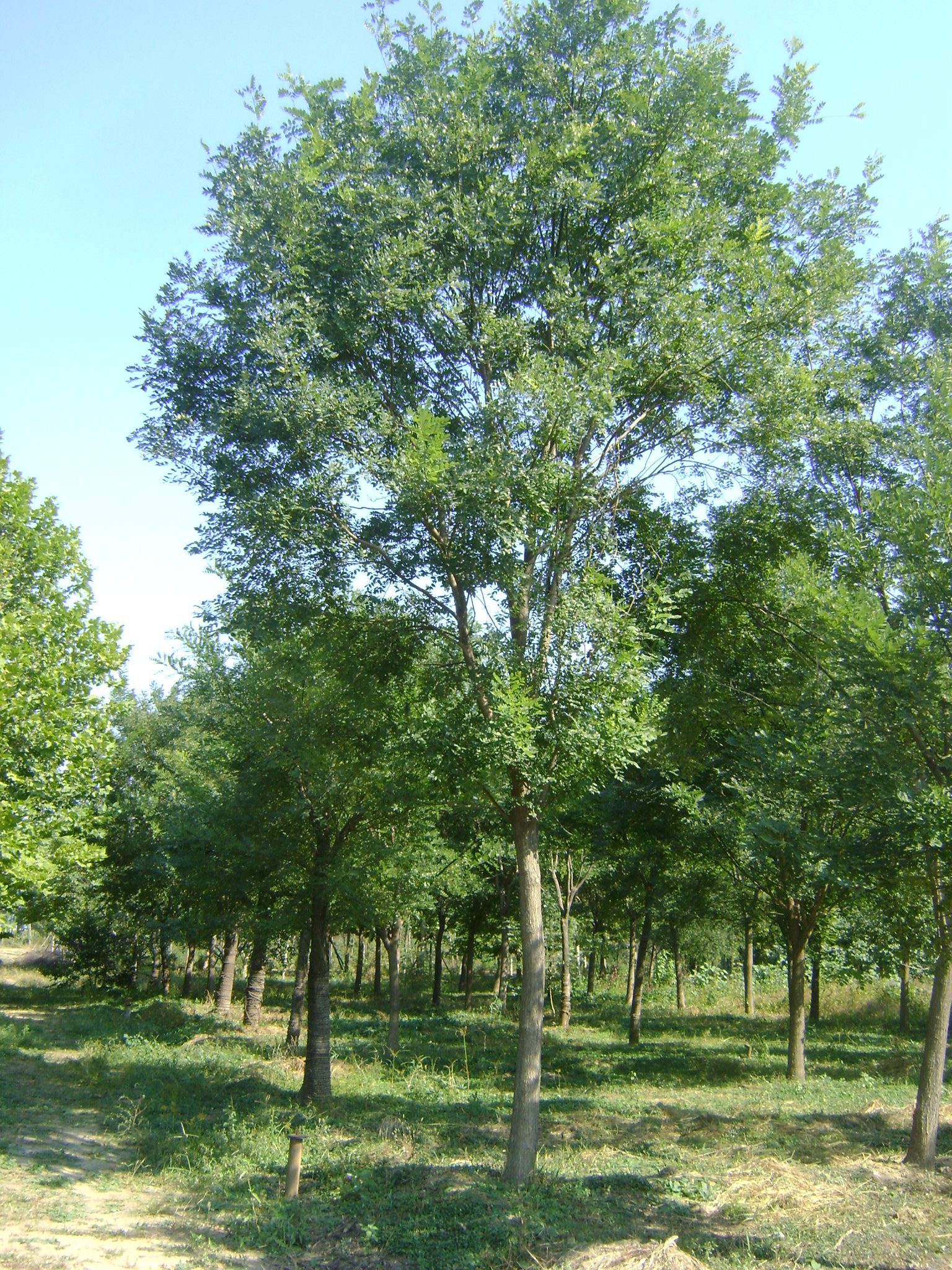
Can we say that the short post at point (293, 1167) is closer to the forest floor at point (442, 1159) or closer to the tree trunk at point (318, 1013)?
the forest floor at point (442, 1159)

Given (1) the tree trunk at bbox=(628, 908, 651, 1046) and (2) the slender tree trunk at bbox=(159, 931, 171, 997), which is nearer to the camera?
(1) the tree trunk at bbox=(628, 908, 651, 1046)

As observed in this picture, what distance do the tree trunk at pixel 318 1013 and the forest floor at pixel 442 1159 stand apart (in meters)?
0.53

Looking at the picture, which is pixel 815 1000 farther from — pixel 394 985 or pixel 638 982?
pixel 394 985

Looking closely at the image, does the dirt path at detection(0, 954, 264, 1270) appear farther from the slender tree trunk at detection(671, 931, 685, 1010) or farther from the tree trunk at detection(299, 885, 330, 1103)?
the slender tree trunk at detection(671, 931, 685, 1010)

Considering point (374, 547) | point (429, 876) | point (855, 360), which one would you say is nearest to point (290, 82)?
point (374, 547)

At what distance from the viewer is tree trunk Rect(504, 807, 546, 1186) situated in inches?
402

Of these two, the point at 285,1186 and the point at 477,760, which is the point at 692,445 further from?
the point at 285,1186

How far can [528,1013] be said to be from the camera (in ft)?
35.4

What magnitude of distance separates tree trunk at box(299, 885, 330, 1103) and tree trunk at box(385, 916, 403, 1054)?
4.80 m

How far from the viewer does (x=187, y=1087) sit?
52.7 ft

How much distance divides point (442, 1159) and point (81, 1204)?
170 inches

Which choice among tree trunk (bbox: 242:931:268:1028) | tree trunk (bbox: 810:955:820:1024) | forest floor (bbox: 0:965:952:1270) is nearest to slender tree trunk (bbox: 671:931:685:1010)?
tree trunk (bbox: 810:955:820:1024)

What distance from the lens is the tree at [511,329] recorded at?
10609 millimetres

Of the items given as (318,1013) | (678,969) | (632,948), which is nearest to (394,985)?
(318,1013)
